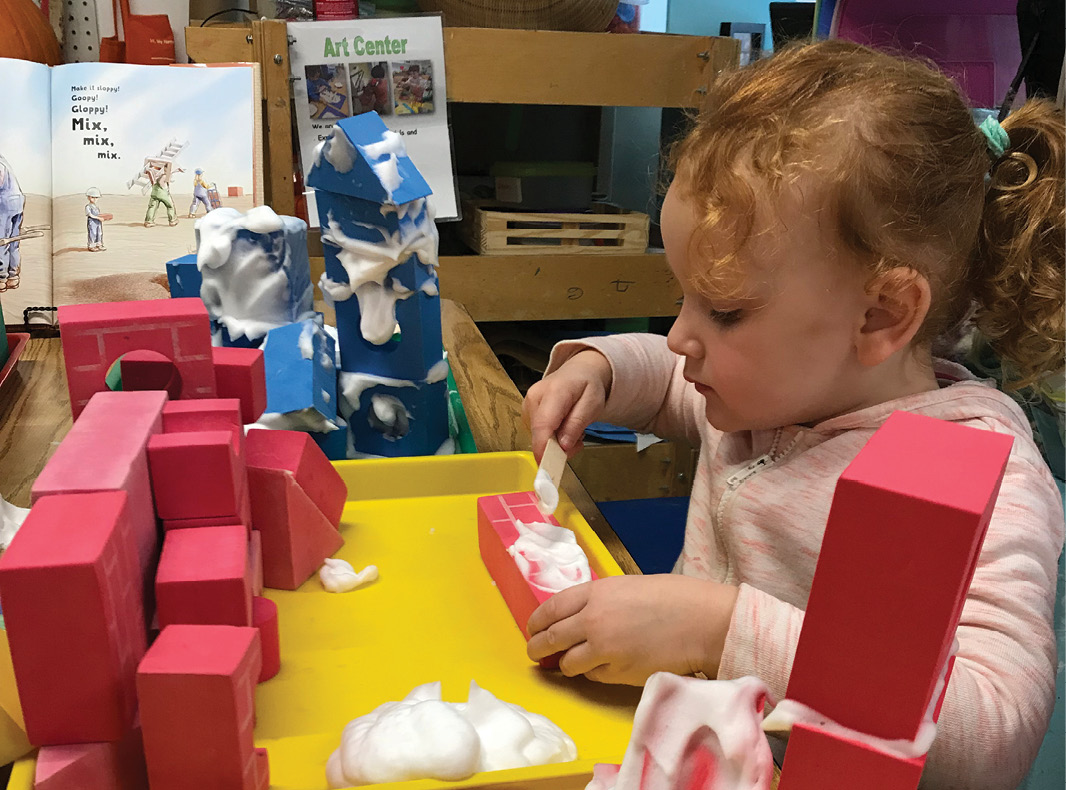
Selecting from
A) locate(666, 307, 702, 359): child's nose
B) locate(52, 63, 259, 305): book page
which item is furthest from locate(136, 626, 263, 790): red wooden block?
locate(52, 63, 259, 305): book page

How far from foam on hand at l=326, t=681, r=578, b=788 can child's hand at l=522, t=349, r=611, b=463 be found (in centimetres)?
33

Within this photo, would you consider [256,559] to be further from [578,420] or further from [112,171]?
[112,171]

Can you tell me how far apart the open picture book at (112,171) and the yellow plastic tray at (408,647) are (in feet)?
2.24

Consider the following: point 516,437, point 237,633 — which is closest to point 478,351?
point 516,437

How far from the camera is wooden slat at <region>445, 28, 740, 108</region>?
4.77 feet

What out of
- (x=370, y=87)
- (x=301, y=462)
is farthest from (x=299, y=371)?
(x=370, y=87)

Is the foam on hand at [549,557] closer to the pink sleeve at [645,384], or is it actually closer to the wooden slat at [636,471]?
the pink sleeve at [645,384]

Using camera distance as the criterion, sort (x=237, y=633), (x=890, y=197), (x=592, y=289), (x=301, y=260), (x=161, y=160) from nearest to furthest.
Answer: (x=237, y=633) < (x=890, y=197) < (x=301, y=260) < (x=161, y=160) < (x=592, y=289)

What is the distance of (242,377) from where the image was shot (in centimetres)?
57

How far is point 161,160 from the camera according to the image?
1.28 m

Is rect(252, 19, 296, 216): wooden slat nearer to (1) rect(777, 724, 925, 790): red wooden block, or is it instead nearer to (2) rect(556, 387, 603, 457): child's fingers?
(2) rect(556, 387, 603, 457): child's fingers

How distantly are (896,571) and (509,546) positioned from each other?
1.32 ft

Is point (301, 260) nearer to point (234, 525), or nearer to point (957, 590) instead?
point (234, 525)

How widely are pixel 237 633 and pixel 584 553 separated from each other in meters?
0.30
